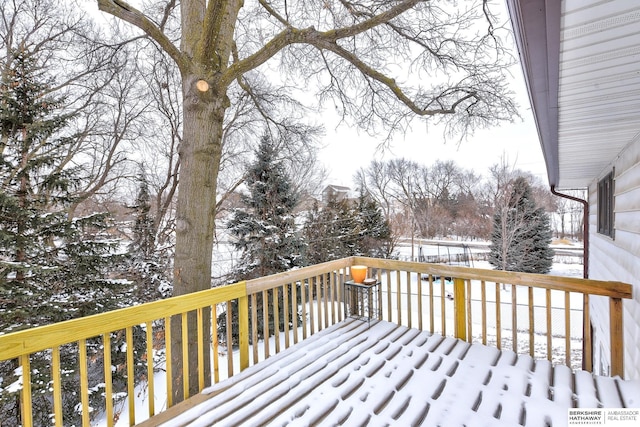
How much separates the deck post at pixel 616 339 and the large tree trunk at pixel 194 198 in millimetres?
3535

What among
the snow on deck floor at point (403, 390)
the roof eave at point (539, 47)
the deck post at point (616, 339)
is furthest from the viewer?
the deck post at point (616, 339)

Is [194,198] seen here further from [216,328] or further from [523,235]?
[523,235]

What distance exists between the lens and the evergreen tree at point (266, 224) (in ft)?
24.9

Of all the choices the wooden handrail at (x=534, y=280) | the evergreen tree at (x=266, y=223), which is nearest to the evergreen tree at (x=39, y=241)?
the evergreen tree at (x=266, y=223)

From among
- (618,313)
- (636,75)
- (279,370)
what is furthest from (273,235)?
(636,75)

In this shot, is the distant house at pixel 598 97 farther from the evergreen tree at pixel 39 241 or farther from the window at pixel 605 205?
the evergreen tree at pixel 39 241

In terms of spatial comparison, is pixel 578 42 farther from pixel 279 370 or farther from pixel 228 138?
pixel 228 138

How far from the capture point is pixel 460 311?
3.19m

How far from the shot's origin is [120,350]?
5.62 m

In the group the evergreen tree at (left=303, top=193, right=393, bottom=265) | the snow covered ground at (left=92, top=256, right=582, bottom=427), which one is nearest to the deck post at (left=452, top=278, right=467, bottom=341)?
the snow covered ground at (left=92, top=256, right=582, bottom=427)

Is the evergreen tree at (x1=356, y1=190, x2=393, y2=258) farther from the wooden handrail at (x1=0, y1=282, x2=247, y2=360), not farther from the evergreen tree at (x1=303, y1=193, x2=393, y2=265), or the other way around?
the wooden handrail at (x1=0, y1=282, x2=247, y2=360)

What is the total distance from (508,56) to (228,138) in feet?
25.7

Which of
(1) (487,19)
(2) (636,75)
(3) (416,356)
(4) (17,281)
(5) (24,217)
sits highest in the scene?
(1) (487,19)

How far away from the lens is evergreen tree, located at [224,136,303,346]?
758 centimetres
